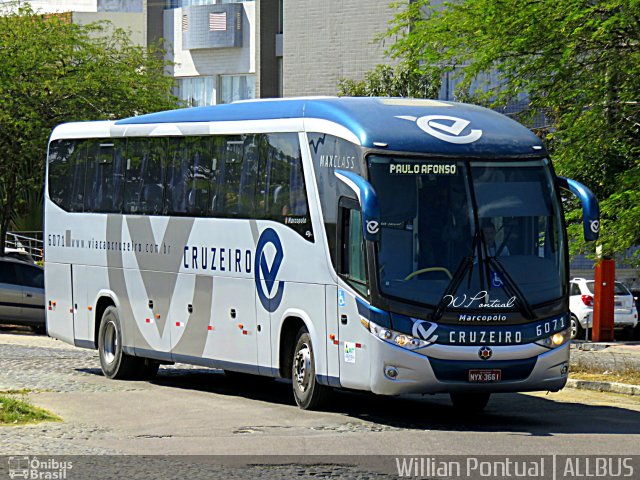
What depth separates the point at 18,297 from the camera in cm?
3139

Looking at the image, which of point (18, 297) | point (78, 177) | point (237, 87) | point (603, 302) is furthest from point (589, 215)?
point (237, 87)

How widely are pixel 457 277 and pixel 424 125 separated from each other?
1.81 meters

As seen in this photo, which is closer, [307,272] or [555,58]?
[307,272]

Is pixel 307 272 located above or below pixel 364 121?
below

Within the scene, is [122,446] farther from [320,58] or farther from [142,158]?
[320,58]

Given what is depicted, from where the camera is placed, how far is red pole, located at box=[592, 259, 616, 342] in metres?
30.1

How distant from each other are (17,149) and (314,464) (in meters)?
24.0

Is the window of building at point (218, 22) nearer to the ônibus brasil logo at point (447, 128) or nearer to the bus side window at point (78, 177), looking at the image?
the bus side window at point (78, 177)

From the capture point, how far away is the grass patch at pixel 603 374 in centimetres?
2083

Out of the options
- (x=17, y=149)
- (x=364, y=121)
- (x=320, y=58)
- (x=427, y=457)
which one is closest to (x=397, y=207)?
(x=364, y=121)

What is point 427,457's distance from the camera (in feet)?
39.9

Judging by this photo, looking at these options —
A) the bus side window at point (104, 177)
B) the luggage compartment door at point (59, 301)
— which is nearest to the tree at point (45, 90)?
the luggage compartment door at point (59, 301)

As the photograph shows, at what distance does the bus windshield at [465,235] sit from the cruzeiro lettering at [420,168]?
0.01 meters

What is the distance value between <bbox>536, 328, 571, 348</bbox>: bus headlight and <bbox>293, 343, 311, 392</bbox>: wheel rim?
Result: 2719 mm
